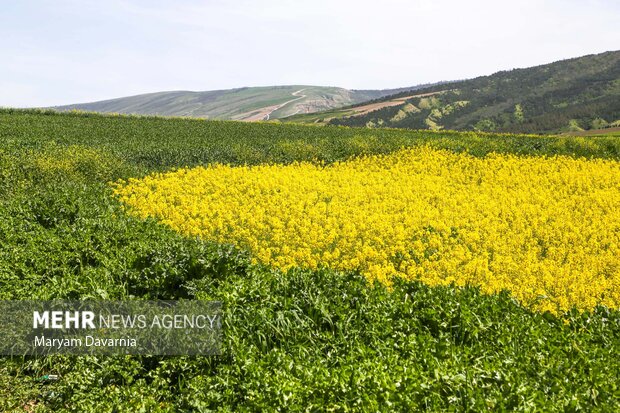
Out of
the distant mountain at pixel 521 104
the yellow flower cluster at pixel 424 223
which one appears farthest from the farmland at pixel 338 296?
the distant mountain at pixel 521 104

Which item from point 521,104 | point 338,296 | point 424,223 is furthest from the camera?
point 521,104

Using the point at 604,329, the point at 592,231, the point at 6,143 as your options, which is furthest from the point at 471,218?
the point at 6,143

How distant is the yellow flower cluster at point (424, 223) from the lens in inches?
391

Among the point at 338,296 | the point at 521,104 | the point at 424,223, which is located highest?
the point at 521,104

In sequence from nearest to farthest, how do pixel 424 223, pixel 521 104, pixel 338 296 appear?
pixel 338 296
pixel 424 223
pixel 521 104

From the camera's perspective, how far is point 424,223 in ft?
42.6

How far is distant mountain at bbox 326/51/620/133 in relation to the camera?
123562 millimetres

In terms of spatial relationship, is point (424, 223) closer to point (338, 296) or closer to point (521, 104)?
point (338, 296)

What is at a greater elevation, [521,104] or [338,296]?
[521,104]

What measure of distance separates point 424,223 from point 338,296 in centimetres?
723

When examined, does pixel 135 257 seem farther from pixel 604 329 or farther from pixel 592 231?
pixel 592 231

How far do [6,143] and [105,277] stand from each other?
70.8ft

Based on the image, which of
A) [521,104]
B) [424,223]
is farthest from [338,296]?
[521,104]

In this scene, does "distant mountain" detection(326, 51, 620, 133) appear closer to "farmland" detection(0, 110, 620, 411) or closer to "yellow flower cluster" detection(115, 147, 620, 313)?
"yellow flower cluster" detection(115, 147, 620, 313)
